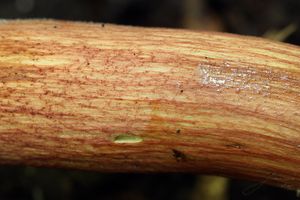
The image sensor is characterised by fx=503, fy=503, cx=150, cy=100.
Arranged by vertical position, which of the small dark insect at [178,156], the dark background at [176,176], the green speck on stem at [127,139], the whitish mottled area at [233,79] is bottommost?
the small dark insect at [178,156]

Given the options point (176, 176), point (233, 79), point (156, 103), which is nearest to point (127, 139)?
point (156, 103)

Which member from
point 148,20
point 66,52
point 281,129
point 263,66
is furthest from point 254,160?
point 148,20

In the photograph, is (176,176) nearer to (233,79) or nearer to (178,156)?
(178,156)

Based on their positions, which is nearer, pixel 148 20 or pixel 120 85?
pixel 120 85

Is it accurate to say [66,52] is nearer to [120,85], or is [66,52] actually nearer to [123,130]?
[120,85]

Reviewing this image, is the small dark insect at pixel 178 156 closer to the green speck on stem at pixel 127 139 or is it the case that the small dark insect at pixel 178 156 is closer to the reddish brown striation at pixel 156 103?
the reddish brown striation at pixel 156 103

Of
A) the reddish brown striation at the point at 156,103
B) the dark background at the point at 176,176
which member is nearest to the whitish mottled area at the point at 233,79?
the reddish brown striation at the point at 156,103
